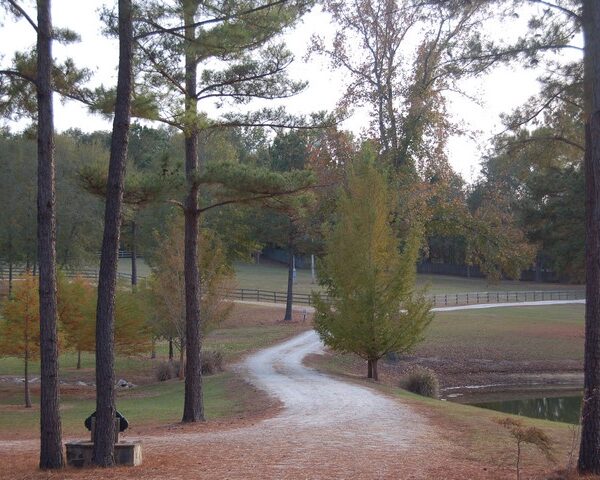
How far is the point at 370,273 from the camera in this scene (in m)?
24.5

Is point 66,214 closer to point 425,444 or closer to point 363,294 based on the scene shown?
point 363,294

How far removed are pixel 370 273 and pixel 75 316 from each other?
12.2 m

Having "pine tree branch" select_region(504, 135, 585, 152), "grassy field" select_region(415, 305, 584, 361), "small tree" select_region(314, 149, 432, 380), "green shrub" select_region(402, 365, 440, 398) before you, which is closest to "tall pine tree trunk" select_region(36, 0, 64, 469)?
"pine tree branch" select_region(504, 135, 585, 152)

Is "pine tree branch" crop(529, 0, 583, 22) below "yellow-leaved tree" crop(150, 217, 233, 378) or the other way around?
the other way around

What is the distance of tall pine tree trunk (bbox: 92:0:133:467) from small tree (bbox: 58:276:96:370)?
19829 mm

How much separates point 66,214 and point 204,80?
3351 centimetres

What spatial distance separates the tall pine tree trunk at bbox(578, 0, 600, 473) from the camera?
9.45m

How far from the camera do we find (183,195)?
47.7 feet

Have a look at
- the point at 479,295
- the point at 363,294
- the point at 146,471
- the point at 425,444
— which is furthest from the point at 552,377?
the point at 479,295

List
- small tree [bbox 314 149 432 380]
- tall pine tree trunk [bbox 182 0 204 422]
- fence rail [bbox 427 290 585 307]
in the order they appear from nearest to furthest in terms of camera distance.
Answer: tall pine tree trunk [bbox 182 0 204 422], small tree [bbox 314 149 432 380], fence rail [bbox 427 290 585 307]

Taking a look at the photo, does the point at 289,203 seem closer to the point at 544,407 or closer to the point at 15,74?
the point at 15,74

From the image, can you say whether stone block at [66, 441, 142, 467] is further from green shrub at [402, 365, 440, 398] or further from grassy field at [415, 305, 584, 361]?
grassy field at [415, 305, 584, 361]

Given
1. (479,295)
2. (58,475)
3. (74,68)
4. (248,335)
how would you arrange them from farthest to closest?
(479,295), (248,335), (74,68), (58,475)

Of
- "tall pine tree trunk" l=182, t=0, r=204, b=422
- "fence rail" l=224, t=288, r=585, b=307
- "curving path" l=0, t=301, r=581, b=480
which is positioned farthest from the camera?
"fence rail" l=224, t=288, r=585, b=307
